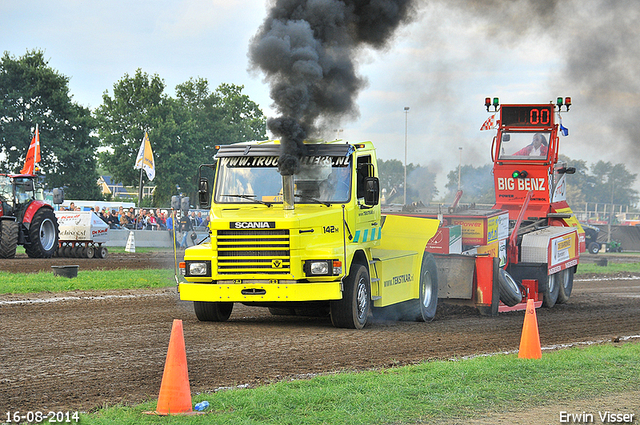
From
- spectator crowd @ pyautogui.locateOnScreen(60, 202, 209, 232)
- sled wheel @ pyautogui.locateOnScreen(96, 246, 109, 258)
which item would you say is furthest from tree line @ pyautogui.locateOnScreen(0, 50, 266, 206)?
sled wheel @ pyautogui.locateOnScreen(96, 246, 109, 258)

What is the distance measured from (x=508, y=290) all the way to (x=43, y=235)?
51.4 feet

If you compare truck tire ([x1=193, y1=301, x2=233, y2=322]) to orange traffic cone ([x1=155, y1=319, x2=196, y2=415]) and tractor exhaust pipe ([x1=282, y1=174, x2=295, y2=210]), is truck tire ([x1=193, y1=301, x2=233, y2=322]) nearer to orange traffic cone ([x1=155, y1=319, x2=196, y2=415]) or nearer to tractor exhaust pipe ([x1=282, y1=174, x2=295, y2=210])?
tractor exhaust pipe ([x1=282, y1=174, x2=295, y2=210])

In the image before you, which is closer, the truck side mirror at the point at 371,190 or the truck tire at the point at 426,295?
the truck side mirror at the point at 371,190

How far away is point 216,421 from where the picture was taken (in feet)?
17.7

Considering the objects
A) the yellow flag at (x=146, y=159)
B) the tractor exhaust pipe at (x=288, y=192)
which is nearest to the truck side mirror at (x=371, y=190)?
the tractor exhaust pipe at (x=288, y=192)

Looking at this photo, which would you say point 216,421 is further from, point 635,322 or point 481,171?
point 481,171

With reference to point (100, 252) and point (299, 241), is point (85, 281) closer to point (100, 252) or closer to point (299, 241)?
point (299, 241)

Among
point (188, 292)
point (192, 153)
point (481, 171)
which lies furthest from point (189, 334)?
point (192, 153)

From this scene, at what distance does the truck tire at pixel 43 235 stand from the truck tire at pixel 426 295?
47.3ft

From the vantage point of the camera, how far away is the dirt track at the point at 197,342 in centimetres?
680

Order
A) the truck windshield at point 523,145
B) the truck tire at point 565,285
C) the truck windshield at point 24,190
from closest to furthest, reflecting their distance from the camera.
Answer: the truck tire at point 565,285, the truck windshield at point 523,145, the truck windshield at point 24,190

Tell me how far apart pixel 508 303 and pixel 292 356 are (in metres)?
6.57

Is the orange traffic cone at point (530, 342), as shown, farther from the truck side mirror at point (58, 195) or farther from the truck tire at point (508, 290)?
the truck side mirror at point (58, 195)

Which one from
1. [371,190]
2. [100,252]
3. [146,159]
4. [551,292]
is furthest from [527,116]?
[146,159]
